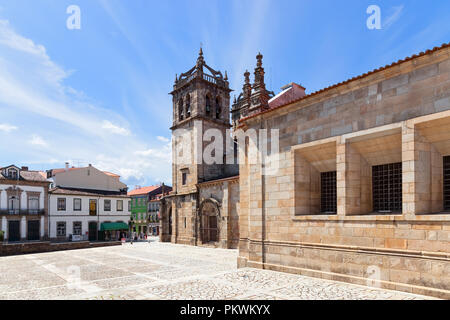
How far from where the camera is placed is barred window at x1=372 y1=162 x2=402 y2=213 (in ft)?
31.1

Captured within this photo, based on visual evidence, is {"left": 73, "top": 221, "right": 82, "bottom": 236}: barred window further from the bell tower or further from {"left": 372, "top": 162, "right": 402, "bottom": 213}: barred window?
{"left": 372, "top": 162, "right": 402, "bottom": 213}: barred window

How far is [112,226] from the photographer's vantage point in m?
38.2

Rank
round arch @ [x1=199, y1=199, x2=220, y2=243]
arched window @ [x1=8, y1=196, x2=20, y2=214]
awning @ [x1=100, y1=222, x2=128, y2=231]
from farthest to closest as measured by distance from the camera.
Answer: awning @ [x1=100, y1=222, x2=128, y2=231] → arched window @ [x1=8, y1=196, x2=20, y2=214] → round arch @ [x1=199, y1=199, x2=220, y2=243]

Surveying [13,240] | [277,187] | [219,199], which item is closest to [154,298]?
[277,187]

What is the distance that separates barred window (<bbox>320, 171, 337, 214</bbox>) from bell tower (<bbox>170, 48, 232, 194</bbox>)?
1847 cm

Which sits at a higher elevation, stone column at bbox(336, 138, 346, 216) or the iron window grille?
stone column at bbox(336, 138, 346, 216)

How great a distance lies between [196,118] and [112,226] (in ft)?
62.4

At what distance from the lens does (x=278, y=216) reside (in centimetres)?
1178

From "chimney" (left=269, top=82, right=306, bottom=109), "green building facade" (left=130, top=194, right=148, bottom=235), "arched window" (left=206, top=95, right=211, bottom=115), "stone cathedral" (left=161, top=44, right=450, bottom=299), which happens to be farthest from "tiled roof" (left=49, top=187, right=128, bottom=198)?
"stone cathedral" (left=161, top=44, right=450, bottom=299)

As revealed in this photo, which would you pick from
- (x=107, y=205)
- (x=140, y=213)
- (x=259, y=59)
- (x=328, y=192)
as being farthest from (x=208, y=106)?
(x=140, y=213)

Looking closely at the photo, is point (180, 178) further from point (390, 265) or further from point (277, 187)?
point (390, 265)

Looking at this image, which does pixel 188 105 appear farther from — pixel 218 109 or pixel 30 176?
pixel 30 176

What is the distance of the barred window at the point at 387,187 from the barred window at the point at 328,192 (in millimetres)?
1520

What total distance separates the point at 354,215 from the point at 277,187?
323cm
